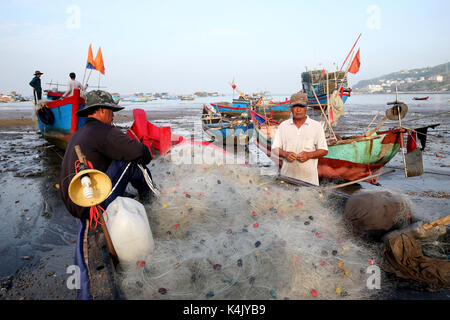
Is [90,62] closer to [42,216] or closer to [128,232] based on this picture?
[42,216]

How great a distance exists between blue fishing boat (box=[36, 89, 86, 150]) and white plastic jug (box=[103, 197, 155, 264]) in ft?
24.3

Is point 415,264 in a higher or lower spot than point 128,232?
lower

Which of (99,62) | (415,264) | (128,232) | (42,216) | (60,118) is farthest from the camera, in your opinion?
(60,118)

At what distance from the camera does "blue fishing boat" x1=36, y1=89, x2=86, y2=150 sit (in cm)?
821

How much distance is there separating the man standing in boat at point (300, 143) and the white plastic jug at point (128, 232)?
2.46 m

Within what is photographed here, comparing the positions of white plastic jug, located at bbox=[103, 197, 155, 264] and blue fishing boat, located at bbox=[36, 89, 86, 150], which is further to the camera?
blue fishing boat, located at bbox=[36, 89, 86, 150]

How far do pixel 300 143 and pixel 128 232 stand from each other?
2773 millimetres

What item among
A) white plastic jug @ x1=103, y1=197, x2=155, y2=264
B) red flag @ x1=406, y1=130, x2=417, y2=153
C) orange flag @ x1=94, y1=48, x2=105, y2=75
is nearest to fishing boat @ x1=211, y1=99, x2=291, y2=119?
orange flag @ x1=94, y1=48, x2=105, y2=75

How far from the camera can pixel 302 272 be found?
1.98 metres

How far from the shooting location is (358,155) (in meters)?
6.13

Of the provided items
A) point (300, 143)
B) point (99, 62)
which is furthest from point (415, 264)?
point (99, 62)

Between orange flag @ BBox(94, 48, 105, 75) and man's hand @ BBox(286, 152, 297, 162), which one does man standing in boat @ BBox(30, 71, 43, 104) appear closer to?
orange flag @ BBox(94, 48, 105, 75)

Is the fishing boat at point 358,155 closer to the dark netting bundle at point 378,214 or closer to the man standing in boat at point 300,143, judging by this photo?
the man standing in boat at point 300,143

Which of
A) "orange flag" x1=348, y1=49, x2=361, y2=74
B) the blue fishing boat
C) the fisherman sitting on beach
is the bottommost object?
the fisherman sitting on beach
